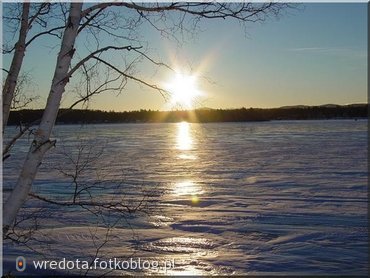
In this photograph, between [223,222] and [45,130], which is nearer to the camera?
[45,130]

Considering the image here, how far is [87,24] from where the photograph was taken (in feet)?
12.0

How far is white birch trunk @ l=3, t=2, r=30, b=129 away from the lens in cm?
371

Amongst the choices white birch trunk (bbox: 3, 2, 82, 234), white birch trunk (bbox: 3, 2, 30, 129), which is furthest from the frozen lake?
white birch trunk (bbox: 3, 2, 82, 234)

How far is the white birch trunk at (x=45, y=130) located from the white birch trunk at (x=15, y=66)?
1.85ft

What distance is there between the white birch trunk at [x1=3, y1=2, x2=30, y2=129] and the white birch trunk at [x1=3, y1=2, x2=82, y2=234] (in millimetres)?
564

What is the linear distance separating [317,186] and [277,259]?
709 centimetres

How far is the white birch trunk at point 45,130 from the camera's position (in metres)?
3.27

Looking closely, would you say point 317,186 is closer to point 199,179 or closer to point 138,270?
point 199,179

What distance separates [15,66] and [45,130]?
0.80 metres

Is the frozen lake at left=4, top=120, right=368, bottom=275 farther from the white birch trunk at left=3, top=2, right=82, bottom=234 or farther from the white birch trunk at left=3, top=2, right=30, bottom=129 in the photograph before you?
the white birch trunk at left=3, top=2, right=82, bottom=234

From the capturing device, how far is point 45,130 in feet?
10.8

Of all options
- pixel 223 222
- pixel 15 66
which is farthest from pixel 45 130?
pixel 223 222

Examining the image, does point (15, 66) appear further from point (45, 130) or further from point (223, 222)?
point (223, 222)

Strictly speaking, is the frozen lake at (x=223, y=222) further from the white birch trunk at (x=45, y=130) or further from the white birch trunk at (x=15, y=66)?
the white birch trunk at (x=45, y=130)
